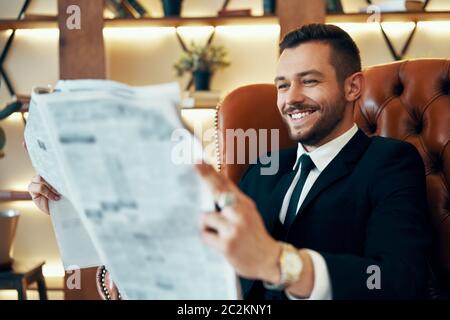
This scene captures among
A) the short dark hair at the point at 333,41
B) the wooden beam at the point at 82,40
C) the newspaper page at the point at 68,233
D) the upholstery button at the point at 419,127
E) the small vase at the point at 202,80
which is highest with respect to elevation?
the wooden beam at the point at 82,40

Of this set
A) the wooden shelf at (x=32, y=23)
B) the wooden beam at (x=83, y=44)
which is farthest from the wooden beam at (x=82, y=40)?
the wooden shelf at (x=32, y=23)

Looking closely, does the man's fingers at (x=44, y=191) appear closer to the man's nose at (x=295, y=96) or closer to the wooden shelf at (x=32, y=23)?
the man's nose at (x=295, y=96)

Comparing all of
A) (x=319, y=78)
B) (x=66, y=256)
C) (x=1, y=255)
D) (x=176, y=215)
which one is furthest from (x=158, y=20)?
(x=176, y=215)

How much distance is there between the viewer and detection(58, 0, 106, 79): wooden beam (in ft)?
6.39

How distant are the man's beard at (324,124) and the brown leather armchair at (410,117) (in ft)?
0.67

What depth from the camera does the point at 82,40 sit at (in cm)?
195

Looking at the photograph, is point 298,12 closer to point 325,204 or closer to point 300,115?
point 300,115

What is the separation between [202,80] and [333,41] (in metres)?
1.14

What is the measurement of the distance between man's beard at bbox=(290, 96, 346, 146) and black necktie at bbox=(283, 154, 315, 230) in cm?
4

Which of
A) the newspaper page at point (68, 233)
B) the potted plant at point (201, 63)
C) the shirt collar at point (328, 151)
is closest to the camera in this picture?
the newspaper page at point (68, 233)

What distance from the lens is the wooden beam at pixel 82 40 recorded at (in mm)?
1947

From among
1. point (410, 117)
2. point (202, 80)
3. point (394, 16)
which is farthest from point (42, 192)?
point (394, 16)

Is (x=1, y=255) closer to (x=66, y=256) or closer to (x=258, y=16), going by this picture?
(x=66, y=256)
